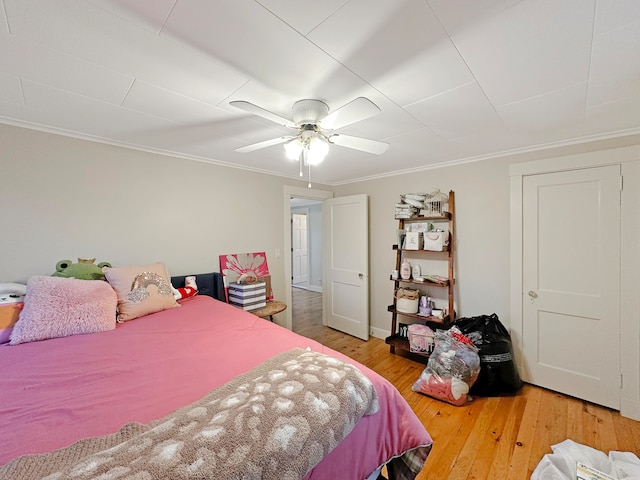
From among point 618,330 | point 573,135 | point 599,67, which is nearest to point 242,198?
point 599,67

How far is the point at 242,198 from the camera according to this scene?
313 centimetres

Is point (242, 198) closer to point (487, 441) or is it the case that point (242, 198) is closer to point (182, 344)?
point (182, 344)

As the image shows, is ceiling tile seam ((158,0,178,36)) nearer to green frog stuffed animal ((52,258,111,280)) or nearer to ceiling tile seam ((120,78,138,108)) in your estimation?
ceiling tile seam ((120,78,138,108))

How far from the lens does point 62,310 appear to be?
157 cm

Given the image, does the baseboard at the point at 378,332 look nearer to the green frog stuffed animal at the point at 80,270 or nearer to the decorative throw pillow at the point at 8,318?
the green frog stuffed animal at the point at 80,270

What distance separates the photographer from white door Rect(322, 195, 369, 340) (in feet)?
11.7

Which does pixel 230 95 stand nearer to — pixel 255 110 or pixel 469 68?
pixel 255 110

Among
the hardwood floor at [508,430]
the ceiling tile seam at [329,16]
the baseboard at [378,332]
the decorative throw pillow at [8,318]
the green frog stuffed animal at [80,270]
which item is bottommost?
the hardwood floor at [508,430]

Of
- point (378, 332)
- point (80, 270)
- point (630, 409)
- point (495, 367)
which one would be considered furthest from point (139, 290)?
point (630, 409)

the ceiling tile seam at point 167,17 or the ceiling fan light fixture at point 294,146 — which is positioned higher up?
the ceiling tile seam at point 167,17

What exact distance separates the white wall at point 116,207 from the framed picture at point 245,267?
9 cm

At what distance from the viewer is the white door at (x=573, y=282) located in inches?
84.0

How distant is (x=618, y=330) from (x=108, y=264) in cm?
421

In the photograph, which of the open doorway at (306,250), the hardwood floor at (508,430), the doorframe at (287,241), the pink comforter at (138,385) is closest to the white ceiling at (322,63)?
the pink comforter at (138,385)
